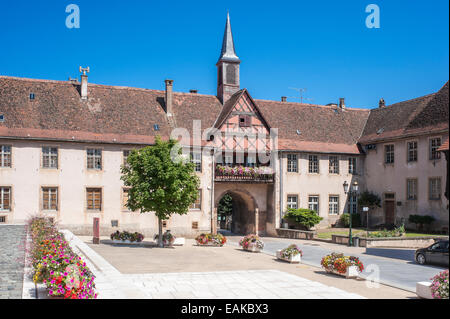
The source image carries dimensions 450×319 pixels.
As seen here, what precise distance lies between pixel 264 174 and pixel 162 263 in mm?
19427

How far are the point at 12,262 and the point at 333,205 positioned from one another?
29480 millimetres

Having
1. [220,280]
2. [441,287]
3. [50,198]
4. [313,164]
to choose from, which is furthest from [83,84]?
[441,287]

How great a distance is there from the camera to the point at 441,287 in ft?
36.8

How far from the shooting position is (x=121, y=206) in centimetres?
3328

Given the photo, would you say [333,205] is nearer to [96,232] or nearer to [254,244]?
[254,244]

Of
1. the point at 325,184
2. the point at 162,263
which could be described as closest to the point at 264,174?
the point at 325,184

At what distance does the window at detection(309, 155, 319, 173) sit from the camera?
128ft

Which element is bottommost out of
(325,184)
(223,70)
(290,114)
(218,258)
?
(218,258)

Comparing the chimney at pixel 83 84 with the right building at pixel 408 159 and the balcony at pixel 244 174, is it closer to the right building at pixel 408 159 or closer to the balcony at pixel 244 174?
the balcony at pixel 244 174

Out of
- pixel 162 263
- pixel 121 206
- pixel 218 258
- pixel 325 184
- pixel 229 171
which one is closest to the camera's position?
pixel 162 263

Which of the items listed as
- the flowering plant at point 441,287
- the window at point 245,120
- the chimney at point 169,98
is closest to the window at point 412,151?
the window at point 245,120

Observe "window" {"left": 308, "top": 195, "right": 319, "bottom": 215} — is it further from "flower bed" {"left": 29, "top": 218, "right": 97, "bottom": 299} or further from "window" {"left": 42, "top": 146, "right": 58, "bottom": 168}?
"flower bed" {"left": 29, "top": 218, "right": 97, "bottom": 299}

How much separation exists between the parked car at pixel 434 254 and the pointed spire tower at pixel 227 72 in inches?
885
